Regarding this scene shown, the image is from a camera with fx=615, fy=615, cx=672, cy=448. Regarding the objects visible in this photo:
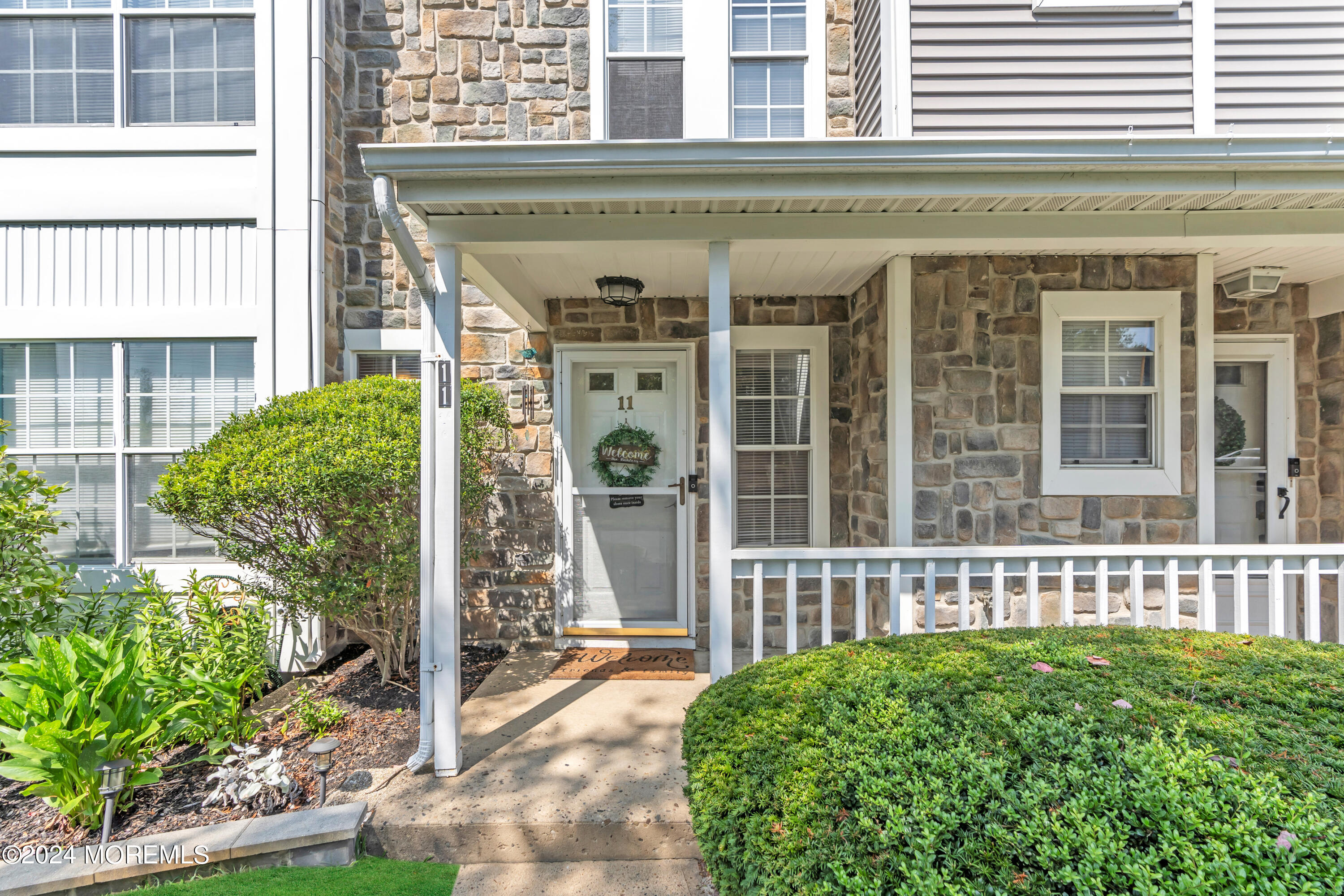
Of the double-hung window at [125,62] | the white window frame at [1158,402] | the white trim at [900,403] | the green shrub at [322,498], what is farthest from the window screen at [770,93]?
the double-hung window at [125,62]

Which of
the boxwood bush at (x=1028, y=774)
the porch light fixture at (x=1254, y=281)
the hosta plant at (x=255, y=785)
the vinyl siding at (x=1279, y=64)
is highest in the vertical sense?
the vinyl siding at (x=1279, y=64)

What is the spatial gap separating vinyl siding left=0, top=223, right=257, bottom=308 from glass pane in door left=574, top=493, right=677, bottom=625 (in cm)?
261

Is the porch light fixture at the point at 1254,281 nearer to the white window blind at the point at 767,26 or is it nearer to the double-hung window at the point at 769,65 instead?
the double-hung window at the point at 769,65

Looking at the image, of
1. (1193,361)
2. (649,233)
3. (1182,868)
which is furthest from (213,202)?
(1193,361)

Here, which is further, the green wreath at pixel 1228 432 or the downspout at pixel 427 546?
the green wreath at pixel 1228 432

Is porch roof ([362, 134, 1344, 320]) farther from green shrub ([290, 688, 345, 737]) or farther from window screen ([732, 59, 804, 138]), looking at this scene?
green shrub ([290, 688, 345, 737])

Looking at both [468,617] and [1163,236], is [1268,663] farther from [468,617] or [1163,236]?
[468,617]

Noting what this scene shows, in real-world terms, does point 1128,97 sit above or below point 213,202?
above

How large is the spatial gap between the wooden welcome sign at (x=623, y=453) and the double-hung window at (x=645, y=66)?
86.0 inches

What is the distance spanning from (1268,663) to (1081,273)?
2.50 meters

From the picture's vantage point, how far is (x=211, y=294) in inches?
151

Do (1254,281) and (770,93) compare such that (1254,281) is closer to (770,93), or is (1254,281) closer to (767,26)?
(770,93)

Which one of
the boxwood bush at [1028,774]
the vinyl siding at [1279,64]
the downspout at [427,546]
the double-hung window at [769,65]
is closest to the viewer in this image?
the boxwood bush at [1028,774]

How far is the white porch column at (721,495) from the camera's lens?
268 centimetres
